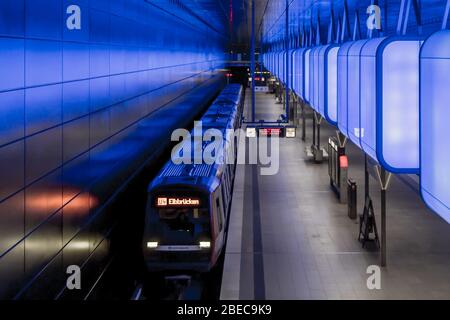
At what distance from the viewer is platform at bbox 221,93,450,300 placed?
1231 centimetres

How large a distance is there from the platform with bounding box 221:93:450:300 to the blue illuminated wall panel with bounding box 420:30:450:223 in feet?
23.3

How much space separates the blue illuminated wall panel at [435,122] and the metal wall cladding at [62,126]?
5.46m

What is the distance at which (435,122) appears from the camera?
4.73 m

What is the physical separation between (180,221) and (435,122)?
29.6ft

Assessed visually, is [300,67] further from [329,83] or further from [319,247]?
[329,83]

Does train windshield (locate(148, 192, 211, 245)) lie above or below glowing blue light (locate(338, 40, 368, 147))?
below

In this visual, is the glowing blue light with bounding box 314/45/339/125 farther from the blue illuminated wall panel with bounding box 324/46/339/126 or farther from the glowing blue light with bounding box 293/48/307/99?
the glowing blue light with bounding box 293/48/307/99

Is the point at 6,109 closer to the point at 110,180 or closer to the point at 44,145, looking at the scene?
the point at 44,145

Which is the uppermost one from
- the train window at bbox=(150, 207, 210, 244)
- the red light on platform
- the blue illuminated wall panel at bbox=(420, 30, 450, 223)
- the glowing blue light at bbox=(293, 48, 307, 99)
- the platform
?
the glowing blue light at bbox=(293, 48, 307, 99)

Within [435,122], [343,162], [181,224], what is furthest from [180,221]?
[435,122]

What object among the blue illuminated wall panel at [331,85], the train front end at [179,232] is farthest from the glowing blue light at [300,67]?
the train front end at [179,232]

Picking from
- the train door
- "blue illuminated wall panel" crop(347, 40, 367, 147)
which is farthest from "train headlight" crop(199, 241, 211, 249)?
"blue illuminated wall panel" crop(347, 40, 367, 147)

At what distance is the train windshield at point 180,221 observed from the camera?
13258 mm

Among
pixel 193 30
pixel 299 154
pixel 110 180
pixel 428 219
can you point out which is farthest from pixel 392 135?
pixel 193 30
